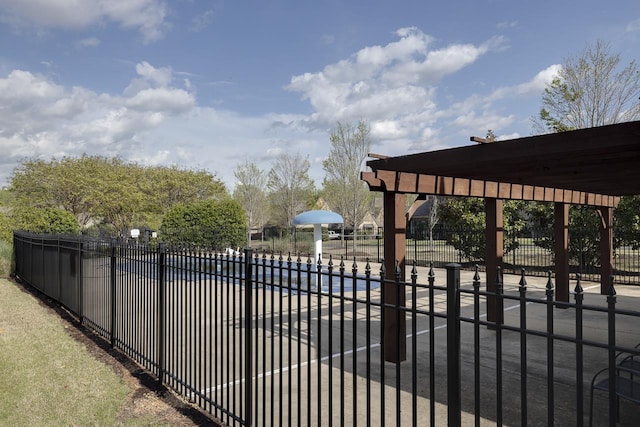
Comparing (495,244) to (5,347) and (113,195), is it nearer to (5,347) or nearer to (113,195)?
(5,347)

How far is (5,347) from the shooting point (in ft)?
22.9

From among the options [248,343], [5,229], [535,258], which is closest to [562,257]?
[248,343]

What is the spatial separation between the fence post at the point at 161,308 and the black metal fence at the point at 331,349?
0.02 m

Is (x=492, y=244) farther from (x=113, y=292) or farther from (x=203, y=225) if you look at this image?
(x=203, y=225)

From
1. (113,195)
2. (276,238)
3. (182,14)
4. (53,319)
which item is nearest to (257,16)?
(182,14)

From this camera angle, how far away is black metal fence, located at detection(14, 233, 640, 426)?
8.83 ft

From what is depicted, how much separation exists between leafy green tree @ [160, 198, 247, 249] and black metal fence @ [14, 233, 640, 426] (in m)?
13.3

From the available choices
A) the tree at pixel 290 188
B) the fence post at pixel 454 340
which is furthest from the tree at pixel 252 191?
the fence post at pixel 454 340

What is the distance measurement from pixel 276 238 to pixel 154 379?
2609 cm

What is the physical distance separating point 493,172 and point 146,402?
5.13 metres

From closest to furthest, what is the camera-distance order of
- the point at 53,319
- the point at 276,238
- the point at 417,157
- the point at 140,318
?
the point at 417,157 < the point at 140,318 < the point at 53,319 < the point at 276,238

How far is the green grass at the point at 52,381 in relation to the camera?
464 centimetres

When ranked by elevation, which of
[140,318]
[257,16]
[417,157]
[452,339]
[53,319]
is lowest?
[53,319]

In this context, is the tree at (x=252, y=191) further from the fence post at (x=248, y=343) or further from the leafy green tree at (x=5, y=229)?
the fence post at (x=248, y=343)
